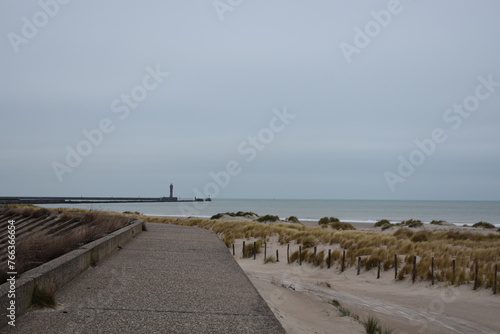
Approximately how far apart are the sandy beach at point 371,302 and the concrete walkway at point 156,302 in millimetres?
1084

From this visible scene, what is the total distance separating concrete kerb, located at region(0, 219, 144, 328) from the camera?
16.7 ft

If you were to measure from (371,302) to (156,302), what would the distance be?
26.1 feet

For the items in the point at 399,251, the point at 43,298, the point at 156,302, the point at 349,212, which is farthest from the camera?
the point at 349,212

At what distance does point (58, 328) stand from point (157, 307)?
1.27m

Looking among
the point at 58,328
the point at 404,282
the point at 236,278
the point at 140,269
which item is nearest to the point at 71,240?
the point at 140,269

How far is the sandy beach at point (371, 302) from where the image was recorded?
9227 mm

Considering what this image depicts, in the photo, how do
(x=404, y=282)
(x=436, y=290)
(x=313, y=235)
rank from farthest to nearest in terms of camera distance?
(x=313, y=235) → (x=404, y=282) → (x=436, y=290)

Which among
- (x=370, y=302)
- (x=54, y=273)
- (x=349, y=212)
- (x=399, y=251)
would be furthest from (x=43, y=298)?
(x=349, y=212)

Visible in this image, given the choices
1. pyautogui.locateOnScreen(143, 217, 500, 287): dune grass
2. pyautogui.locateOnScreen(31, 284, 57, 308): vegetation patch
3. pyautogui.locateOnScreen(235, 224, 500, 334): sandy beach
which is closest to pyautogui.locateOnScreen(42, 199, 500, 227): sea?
pyautogui.locateOnScreen(143, 217, 500, 287): dune grass

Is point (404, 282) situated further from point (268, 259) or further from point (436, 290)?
point (268, 259)

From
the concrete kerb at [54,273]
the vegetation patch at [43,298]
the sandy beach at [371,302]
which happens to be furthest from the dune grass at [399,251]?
the vegetation patch at [43,298]

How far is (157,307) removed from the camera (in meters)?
5.85

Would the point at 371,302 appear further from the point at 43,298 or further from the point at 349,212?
the point at 349,212

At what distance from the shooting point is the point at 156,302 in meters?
6.11
